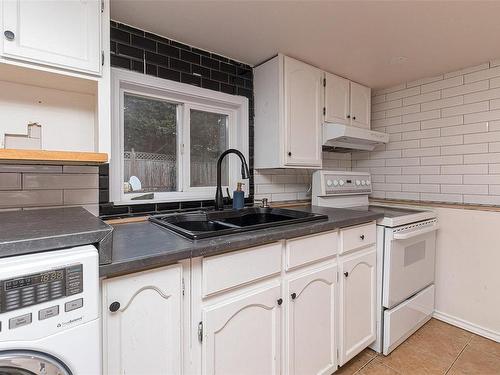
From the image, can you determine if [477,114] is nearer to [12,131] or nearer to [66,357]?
[66,357]

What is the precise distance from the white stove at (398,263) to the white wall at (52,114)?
1566 mm

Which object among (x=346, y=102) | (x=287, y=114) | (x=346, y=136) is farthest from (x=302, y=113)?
(x=346, y=102)

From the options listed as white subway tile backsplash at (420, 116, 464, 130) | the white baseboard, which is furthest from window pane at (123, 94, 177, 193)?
the white baseboard

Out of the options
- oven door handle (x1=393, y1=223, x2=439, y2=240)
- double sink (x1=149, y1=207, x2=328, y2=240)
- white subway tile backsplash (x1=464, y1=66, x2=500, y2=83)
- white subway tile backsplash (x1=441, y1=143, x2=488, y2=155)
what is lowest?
oven door handle (x1=393, y1=223, x2=439, y2=240)

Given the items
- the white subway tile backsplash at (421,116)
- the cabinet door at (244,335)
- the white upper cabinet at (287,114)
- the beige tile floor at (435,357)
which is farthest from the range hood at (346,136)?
the beige tile floor at (435,357)

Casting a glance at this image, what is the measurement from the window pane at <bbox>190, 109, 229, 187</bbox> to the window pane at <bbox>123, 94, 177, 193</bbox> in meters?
0.13

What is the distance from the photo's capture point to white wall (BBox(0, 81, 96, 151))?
1175 millimetres

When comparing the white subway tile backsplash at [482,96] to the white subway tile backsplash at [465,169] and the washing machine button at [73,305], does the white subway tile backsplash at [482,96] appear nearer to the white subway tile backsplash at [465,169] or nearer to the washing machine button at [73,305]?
the white subway tile backsplash at [465,169]

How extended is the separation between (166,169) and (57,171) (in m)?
0.58

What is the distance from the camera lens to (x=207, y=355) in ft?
3.40

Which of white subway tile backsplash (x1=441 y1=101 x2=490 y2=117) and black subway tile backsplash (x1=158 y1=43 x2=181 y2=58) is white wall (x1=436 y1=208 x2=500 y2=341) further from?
black subway tile backsplash (x1=158 y1=43 x2=181 y2=58)

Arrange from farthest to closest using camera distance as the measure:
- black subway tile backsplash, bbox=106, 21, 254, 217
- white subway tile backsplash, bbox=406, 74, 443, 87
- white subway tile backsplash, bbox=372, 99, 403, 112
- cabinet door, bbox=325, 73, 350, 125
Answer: white subway tile backsplash, bbox=372, 99, 403, 112
white subway tile backsplash, bbox=406, 74, 443, 87
cabinet door, bbox=325, 73, 350, 125
black subway tile backsplash, bbox=106, 21, 254, 217

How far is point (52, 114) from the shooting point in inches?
49.9

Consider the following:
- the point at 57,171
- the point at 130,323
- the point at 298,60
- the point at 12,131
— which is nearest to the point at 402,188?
the point at 298,60
